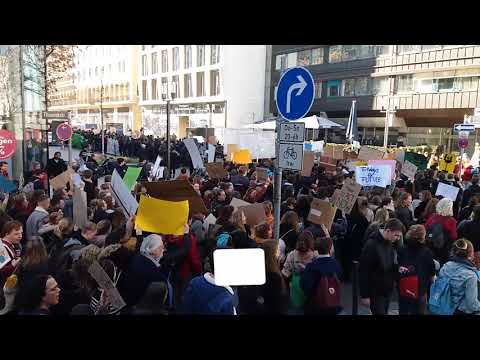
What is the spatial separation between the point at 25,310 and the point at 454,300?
11.9 ft

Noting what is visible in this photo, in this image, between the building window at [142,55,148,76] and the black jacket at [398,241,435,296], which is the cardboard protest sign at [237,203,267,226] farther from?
the building window at [142,55,148,76]

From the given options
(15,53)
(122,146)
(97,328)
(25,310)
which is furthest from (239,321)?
(122,146)

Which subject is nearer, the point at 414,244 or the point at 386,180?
the point at 414,244

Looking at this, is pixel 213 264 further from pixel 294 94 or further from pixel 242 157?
pixel 242 157

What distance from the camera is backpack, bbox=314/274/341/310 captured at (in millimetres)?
4219

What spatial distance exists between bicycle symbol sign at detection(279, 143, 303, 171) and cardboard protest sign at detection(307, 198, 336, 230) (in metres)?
1.09

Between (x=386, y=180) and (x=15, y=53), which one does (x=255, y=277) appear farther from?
(x=15, y=53)

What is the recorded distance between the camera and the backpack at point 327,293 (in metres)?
4.22

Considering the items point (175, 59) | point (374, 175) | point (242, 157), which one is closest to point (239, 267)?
point (374, 175)

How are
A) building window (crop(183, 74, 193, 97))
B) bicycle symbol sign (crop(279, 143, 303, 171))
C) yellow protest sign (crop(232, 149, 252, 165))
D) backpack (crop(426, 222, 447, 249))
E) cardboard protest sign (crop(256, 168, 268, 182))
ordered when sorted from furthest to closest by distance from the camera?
1. building window (crop(183, 74, 193, 97))
2. yellow protest sign (crop(232, 149, 252, 165))
3. cardboard protest sign (crop(256, 168, 268, 182))
4. backpack (crop(426, 222, 447, 249))
5. bicycle symbol sign (crop(279, 143, 303, 171))

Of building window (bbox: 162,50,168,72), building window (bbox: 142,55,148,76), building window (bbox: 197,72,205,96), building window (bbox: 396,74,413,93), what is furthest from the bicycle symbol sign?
building window (bbox: 142,55,148,76)

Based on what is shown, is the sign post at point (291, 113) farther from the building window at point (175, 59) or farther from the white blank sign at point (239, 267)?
the building window at point (175, 59)

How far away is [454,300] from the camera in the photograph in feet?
14.4

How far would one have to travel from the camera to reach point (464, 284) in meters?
4.35
